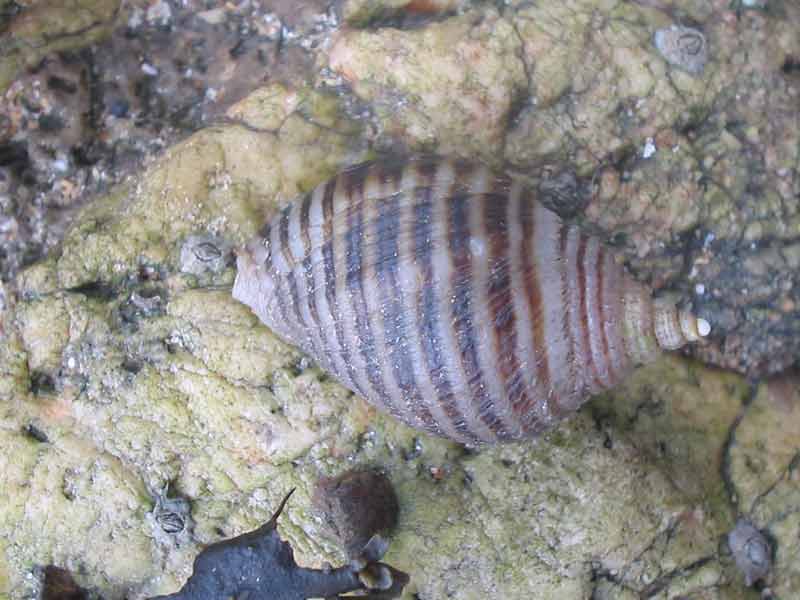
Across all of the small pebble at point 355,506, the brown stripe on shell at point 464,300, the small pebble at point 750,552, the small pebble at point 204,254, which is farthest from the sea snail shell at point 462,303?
the small pebble at point 750,552

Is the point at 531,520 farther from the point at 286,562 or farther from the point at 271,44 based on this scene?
the point at 271,44

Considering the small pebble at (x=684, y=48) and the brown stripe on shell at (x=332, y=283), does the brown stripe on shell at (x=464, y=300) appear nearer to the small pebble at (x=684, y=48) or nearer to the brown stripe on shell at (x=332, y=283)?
the brown stripe on shell at (x=332, y=283)

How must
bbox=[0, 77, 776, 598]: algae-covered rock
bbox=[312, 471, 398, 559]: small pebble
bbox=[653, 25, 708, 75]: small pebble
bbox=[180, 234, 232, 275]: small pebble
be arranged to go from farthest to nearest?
bbox=[653, 25, 708, 75]: small pebble
bbox=[180, 234, 232, 275]: small pebble
bbox=[0, 77, 776, 598]: algae-covered rock
bbox=[312, 471, 398, 559]: small pebble

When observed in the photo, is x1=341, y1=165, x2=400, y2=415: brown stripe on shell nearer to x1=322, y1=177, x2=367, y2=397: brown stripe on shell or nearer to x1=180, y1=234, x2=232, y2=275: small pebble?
x1=322, y1=177, x2=367, y2=397: brown stripe on shell

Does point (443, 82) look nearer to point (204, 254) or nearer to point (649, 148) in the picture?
point (649, 148)

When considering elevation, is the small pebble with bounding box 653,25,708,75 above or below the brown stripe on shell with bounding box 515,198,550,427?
above

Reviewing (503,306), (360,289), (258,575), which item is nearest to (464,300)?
(503,306)

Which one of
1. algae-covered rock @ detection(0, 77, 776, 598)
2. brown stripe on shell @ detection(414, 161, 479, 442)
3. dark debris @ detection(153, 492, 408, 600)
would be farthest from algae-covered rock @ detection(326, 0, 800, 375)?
dark debris @ detection(153, 492, 408, 600)
